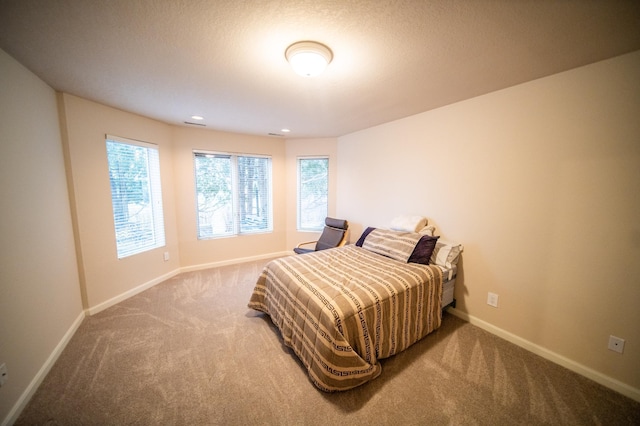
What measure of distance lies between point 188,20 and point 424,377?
9.70 ft

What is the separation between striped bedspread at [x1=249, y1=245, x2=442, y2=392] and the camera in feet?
5.16

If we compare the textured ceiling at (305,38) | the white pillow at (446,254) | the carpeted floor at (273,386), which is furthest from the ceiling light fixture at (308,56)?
the carpeted floor at (273,386)

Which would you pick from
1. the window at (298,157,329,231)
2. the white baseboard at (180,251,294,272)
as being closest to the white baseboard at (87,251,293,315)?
the white baseboard at (180,251,294,272)

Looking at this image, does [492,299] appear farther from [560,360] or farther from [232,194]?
[232,194]

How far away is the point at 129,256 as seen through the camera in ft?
9.68

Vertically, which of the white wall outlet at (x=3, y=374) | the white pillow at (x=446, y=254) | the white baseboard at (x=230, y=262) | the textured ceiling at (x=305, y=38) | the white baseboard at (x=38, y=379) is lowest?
the white baseboard at (x=38, y=379)

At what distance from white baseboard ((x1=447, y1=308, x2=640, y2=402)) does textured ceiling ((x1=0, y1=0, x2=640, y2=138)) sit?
2412 millimetres

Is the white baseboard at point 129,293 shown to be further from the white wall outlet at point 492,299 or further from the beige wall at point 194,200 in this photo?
the white wall outlet at point 492,299

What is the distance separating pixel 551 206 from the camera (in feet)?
6.23

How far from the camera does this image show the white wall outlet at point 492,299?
2.26 metres

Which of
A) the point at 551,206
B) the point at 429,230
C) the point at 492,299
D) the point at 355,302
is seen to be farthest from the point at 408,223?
the point at 355,302

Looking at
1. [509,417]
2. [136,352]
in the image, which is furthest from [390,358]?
[136,352]

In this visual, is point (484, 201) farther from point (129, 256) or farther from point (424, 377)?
point (129, 256)

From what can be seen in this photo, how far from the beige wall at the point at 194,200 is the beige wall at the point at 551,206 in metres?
2.77
